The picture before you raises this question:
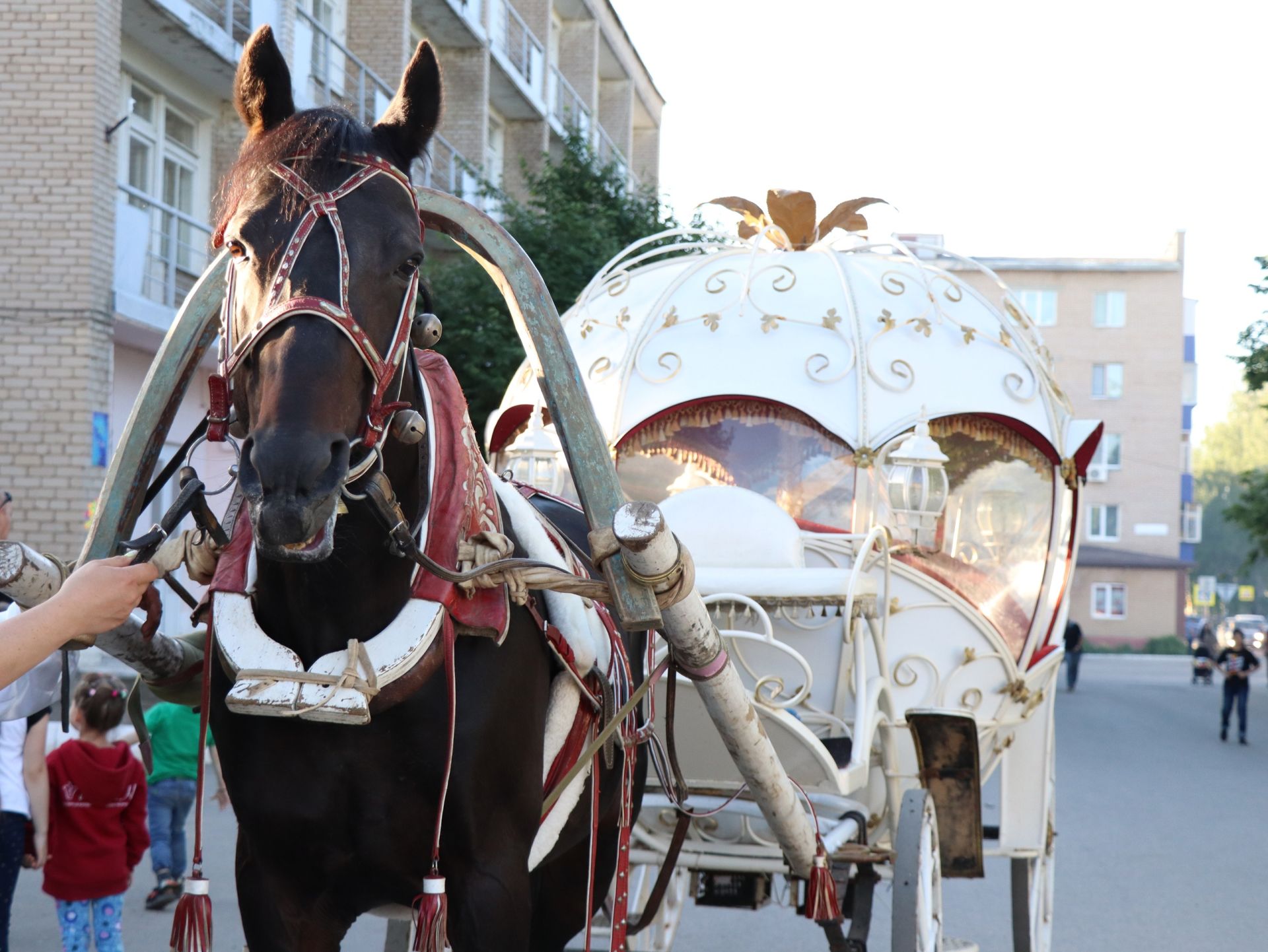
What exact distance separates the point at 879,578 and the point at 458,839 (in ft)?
9.58

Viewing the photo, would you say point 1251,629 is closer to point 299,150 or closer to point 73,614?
point 299,150

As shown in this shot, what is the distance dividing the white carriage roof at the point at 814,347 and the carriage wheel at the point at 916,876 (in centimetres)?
142

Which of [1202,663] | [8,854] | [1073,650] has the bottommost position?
[1202,663]

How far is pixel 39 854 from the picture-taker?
5289 millimetres

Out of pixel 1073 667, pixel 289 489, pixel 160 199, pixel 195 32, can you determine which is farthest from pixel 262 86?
pixel 1073 667

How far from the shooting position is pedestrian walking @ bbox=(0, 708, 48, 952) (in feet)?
17.2

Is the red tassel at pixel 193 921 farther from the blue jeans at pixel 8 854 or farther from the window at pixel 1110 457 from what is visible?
the window at pixel 1110 457

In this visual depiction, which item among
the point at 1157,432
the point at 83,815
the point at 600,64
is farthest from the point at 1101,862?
the point at 1157,432

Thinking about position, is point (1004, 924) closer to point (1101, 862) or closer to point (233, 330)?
→ point (1101, 862)

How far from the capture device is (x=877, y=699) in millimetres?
4602

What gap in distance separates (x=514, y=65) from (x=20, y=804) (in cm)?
2228

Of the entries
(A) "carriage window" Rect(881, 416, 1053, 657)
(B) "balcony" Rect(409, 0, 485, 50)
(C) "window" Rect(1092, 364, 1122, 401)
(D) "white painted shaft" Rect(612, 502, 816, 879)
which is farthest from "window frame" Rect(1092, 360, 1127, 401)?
(D) "white painted shaft" Rect(612, 502, 816, 879)

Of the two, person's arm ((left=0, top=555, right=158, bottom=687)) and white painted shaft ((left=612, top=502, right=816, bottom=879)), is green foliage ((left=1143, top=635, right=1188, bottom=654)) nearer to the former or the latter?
white painted shaft ((left=612, top=502, right=816, bottom=879))

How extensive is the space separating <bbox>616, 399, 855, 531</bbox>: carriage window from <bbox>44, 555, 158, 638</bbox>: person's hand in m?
3.19
